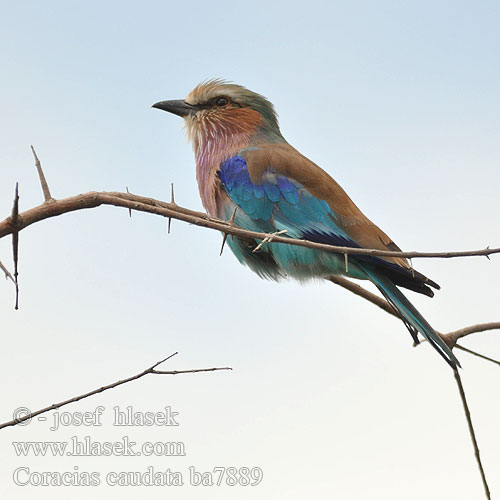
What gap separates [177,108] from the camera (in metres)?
4.52

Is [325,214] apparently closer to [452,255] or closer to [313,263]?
[313,263]

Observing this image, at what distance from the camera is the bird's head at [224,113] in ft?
14.3

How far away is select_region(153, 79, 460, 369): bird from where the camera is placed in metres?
3.68

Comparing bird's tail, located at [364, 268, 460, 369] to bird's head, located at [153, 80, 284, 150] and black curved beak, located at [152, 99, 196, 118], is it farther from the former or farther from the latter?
black curved beak, located at [152, 99, 196, 118]

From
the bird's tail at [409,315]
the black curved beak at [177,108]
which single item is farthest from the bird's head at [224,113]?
the bird's tail at [409,315]

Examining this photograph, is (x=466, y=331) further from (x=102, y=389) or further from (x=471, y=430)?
(x=102, y=389)

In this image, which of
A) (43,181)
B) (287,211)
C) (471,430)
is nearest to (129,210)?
(43,181)

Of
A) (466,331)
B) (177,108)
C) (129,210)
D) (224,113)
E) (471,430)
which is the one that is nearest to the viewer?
(129,210)

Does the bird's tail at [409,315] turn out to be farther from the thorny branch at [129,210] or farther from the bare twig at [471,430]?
the thorny branch at [129,210]

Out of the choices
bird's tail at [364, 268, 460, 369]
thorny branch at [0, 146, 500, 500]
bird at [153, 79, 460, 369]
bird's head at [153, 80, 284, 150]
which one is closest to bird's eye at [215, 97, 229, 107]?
bird's head at [153, 80, 284, 150]

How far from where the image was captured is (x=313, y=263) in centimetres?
378

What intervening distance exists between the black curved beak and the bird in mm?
197

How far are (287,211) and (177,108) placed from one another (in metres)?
1.12

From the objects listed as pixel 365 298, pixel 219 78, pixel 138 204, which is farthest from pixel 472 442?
pixel 219 78
